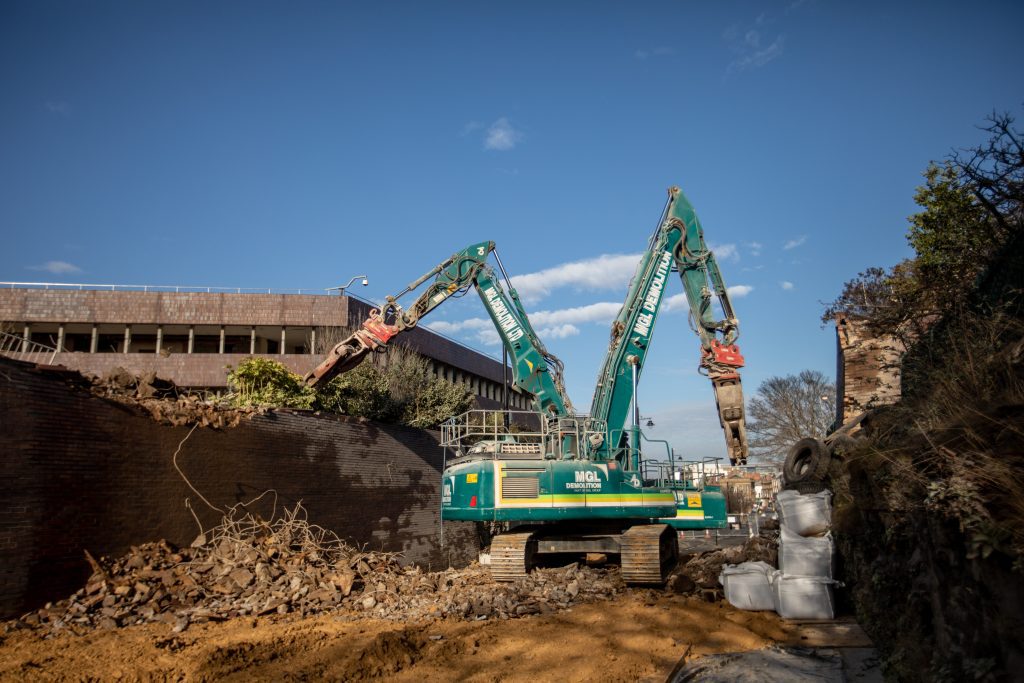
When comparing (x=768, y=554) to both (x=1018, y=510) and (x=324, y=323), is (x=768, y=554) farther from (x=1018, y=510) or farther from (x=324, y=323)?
(x=324, y=323)

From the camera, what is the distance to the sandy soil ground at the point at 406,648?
752cm

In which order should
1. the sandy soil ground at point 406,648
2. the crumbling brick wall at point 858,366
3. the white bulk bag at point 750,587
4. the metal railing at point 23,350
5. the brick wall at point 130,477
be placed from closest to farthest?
the sandy soil ground at point 406,648 → the white bulk bag at point 750,587 → the brick wall at point 130,477 → the metal railing at point 23,350 → the crumbling brick wall at point 858,366

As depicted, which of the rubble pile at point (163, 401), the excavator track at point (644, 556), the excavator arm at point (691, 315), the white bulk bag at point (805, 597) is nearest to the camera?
the white bulk bag at point (805, 597)

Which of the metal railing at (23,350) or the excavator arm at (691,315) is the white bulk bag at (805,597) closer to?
the excavator arm at (691,315)

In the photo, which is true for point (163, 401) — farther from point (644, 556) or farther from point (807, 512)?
point (807, 512)

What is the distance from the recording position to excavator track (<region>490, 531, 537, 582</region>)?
517 inches

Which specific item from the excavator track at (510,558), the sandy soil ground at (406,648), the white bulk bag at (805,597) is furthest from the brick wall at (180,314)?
the white bulk bag at (805,597)

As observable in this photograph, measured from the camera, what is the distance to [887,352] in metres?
17.6

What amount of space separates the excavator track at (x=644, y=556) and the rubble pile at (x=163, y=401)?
7641 millimetres

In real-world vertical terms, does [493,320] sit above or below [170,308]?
below

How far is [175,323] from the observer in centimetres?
2950

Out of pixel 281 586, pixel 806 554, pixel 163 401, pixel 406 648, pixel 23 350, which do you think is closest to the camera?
pixel 406 648

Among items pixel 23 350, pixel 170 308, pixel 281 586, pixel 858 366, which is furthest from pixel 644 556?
pixel 170 308

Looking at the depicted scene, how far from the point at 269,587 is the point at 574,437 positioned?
20.4ft
